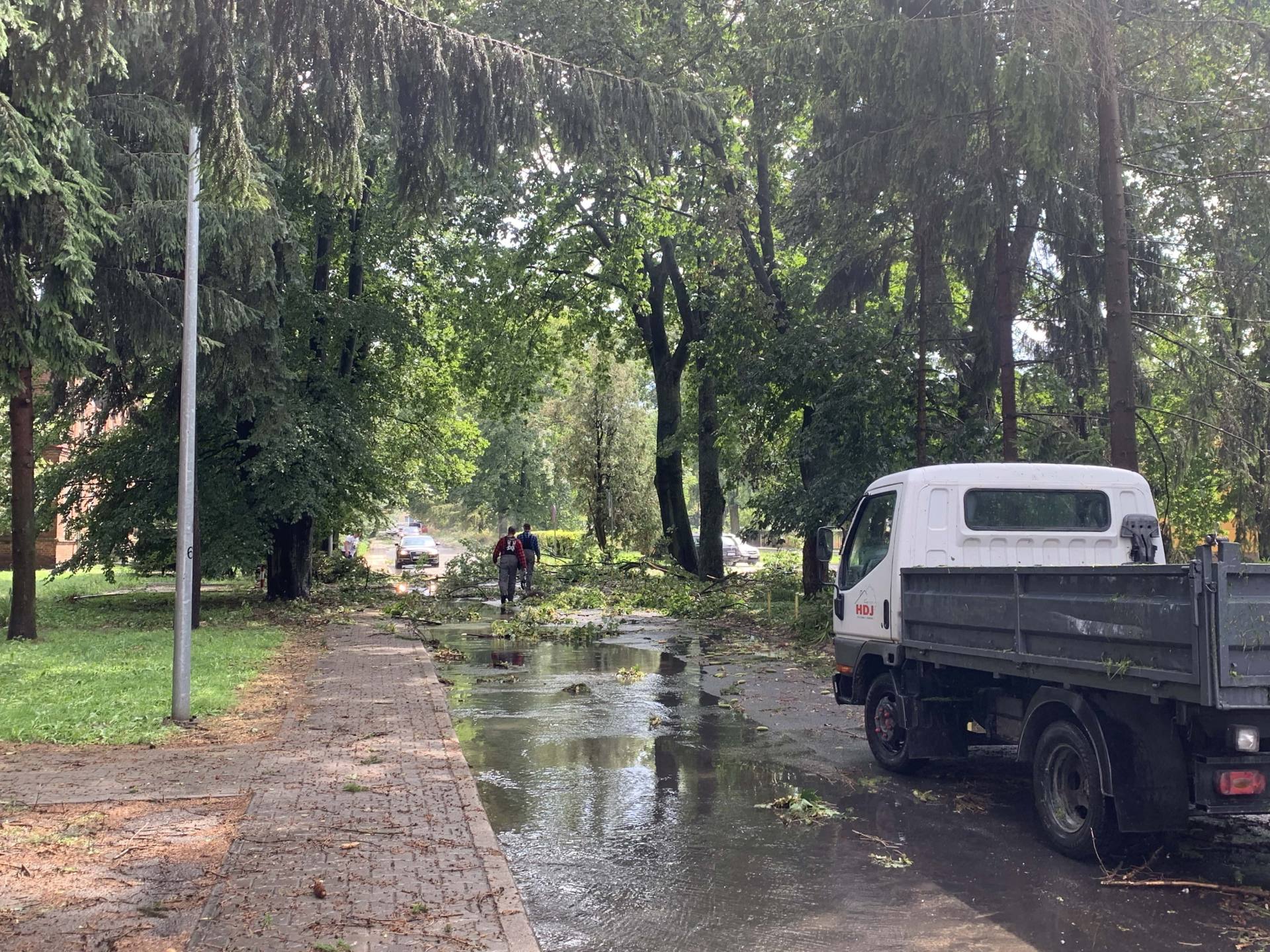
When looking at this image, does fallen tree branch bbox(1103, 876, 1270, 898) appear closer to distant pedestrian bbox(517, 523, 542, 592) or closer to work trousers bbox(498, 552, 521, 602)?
work trousers bbox(498, 552, 521, 602)

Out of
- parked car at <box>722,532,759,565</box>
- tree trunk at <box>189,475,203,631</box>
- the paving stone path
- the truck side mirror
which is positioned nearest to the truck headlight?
the paving stone path

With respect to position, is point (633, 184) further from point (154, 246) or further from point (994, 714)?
point (994, 714)

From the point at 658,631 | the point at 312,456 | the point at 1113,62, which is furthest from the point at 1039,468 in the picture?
the point at 312,456

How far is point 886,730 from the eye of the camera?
28.8 feet

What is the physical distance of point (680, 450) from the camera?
1179 inches

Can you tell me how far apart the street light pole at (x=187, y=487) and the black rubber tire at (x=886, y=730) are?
19.5 feet

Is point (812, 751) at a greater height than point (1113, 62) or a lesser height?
lesser

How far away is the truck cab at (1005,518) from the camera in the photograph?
866 centimetres

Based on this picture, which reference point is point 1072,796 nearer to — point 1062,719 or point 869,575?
point 1062,719

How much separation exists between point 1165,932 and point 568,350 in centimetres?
3083

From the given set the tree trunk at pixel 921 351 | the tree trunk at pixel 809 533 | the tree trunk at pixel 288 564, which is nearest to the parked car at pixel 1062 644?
the tree trunk at pixel 809 533

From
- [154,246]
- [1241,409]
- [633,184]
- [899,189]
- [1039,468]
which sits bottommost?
[1039,468]

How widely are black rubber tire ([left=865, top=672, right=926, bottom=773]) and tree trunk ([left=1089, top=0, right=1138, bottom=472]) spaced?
4898 mm

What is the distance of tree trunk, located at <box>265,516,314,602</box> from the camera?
24438 millimetres
